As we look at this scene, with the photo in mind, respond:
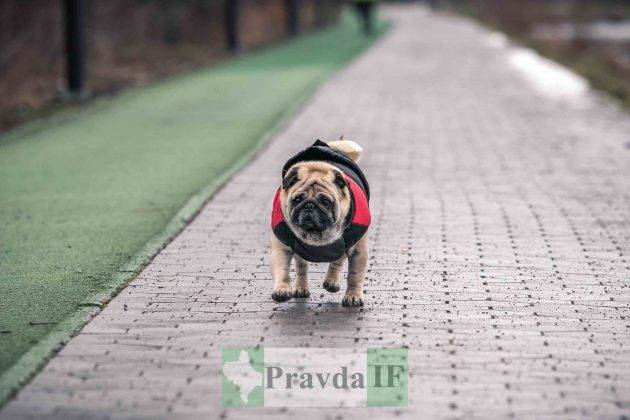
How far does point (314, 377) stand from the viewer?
548cm

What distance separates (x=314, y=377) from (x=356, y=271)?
53.9 inches

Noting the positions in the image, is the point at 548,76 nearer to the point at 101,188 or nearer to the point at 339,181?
the point at 101,188

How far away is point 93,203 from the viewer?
1048 cm

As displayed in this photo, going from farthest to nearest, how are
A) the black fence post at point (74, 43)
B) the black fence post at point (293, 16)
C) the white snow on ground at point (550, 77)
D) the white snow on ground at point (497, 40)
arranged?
the black fence post at point (293, 16), the white snow on ground at point (497, 40), the white snow on ground at point (550, 77), the black fence post at point (74, 43)

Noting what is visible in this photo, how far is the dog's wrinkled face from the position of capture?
6141mm

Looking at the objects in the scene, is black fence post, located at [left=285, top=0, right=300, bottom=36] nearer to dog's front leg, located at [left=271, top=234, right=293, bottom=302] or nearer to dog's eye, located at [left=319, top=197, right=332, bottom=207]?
dog's front leg, located at [left=271, top=234, right=293, bottom=302]

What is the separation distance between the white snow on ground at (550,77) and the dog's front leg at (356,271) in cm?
1423

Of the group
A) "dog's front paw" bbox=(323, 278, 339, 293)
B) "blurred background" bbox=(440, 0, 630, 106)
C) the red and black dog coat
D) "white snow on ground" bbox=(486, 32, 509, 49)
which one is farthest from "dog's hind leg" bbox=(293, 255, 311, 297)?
"white snow on ground" bbox=(486, 32, 509, 49)

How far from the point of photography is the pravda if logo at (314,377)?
5176 millimetres

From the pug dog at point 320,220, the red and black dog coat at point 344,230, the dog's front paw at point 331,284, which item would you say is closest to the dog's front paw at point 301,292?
the pug dog at point 320,220

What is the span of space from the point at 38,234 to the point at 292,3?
1361 inches

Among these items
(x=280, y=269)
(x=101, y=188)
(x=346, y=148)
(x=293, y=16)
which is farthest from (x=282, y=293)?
(x=293, y=16)

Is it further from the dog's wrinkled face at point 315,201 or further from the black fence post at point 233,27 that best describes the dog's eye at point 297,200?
the black fence post at point 233,27

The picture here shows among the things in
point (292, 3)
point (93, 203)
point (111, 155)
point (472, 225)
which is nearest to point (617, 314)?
point (472, 225)
